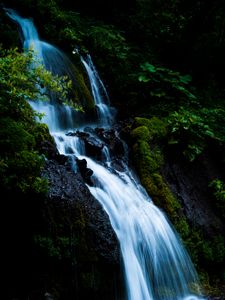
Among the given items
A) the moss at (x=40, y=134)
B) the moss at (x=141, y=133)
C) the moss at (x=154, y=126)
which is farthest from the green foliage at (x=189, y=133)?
Answer: the moss at (x=40, y=134)

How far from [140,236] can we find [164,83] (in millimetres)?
6065

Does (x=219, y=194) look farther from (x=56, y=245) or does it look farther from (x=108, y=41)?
(x=108, y=41)

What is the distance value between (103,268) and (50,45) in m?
6.78

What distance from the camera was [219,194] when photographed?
841 cm

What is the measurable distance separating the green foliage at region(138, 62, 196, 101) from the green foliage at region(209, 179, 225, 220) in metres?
2.99

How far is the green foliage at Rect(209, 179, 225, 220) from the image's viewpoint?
330 inches

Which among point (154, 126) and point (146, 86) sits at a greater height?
point (146, 86)

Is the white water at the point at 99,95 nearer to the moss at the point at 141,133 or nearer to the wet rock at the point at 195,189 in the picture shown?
the moss at the point at 141,133

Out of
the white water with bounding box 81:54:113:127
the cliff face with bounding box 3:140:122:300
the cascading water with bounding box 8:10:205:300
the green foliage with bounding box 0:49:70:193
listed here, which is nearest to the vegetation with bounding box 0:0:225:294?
the green foliage with bounding box 0:49:70:193

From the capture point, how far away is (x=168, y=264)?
6320mm

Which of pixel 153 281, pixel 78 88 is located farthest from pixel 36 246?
pixel 78 88

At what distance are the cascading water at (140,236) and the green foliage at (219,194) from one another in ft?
6.25

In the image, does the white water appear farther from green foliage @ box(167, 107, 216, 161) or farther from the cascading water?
the cascading water

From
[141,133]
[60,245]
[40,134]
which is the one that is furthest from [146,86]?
[60,245]
